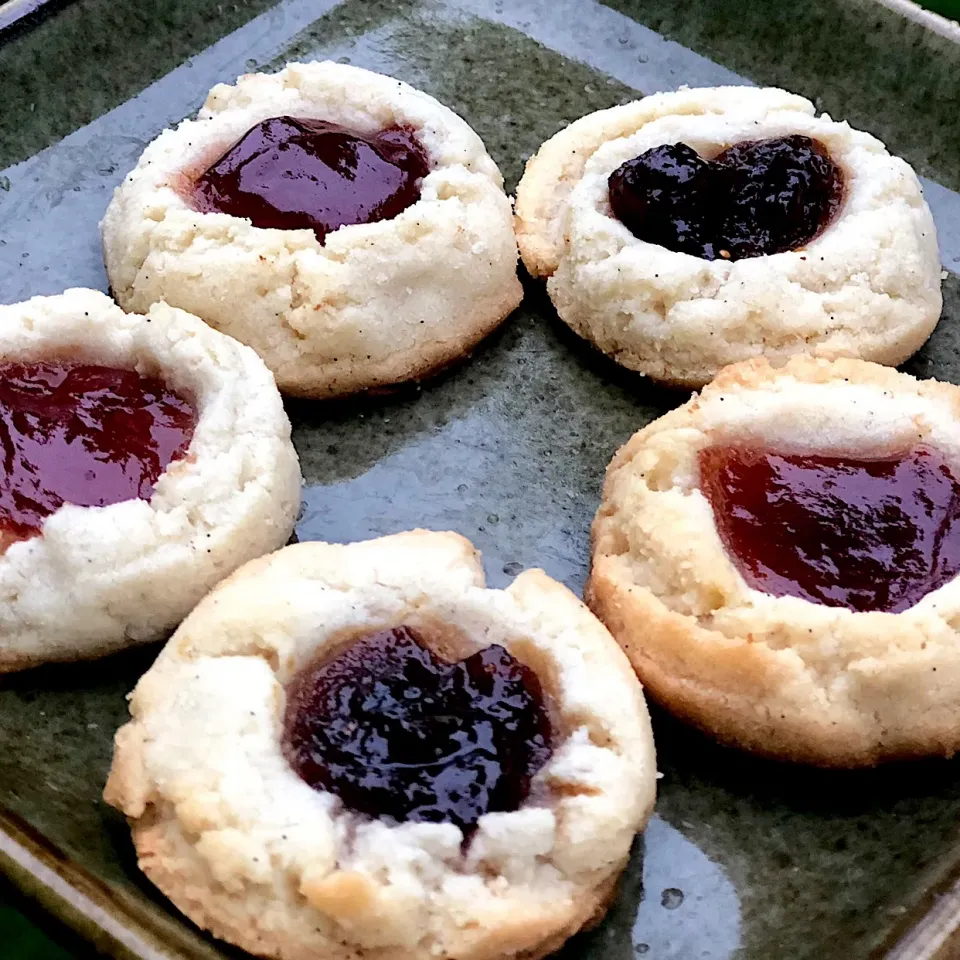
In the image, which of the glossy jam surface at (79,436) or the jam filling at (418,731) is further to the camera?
the glossy jam surface at (79,436)

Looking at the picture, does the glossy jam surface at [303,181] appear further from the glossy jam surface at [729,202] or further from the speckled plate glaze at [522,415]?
the glossy jam surface at [729,202]

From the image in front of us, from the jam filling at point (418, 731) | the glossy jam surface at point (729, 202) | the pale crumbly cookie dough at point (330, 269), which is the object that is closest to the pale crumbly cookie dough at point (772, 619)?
the jam filling at point (418, 731)

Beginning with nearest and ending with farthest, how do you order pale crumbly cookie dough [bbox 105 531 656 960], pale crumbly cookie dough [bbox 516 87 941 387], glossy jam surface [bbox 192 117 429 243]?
pale crumbly cookie dough [bbox 105 531 656 960] < pale crumbly cookie dough [bbox 516 87 941 387] < glossy jam surface [bbox 192 117 429 243]

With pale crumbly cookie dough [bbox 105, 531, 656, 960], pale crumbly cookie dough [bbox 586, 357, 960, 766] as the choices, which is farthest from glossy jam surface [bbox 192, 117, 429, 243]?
pale crumbly cookie dough [bbox 105, 531, 656, 960]

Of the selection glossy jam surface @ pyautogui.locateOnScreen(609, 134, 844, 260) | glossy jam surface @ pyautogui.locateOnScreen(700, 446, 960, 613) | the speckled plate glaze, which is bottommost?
the speckled plate glaze

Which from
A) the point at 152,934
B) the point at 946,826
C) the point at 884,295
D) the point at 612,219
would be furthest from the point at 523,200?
the point at 152,934

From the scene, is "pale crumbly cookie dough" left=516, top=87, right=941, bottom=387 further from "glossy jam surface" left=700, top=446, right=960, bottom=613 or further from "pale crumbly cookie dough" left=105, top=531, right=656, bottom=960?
"pale crumbly cookie dough" left=105, top=531, right=656, bottom=960

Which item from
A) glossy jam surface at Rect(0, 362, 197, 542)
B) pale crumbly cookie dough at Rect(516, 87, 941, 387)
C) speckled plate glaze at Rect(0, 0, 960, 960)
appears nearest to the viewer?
speckled plate glaze at Rect(0, 0, 960, 960)
